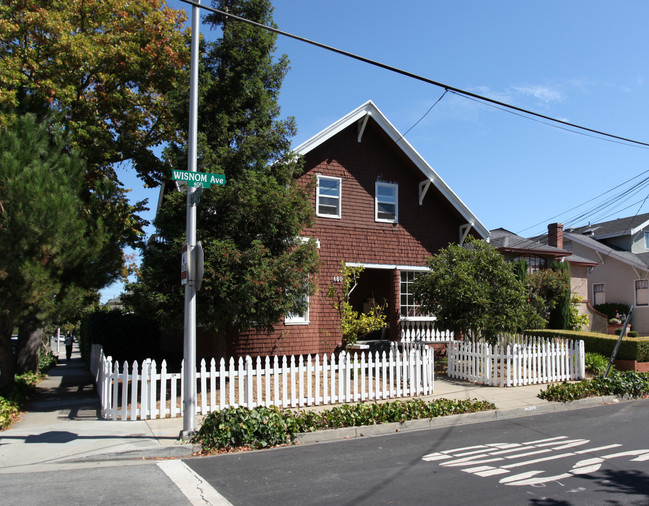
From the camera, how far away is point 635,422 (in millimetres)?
9797

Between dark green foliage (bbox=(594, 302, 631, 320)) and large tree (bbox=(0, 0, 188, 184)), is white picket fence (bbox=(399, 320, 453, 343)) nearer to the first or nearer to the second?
large tree (bbox=(0, 0, 188, 184))

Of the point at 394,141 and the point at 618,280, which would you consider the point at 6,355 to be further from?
the point at 618,280

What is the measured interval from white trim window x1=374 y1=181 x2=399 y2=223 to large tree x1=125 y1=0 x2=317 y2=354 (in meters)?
4.57

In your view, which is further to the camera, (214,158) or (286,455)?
(214,158)

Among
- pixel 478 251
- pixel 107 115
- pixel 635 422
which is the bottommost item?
pixel 635 422

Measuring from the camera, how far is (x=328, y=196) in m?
17.0

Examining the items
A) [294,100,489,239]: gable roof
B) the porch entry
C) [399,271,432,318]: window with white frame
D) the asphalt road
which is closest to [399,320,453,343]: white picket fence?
the porch entry

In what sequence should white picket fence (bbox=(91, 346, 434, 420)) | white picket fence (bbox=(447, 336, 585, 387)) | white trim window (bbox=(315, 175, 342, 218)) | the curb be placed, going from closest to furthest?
the curb < white picket fence (bbox=(91, 346, 434, 420)) < white picket fence (bbox=(447, 336, 585, 387)) < white trim window (bbox=(315, 175, 342, 218))

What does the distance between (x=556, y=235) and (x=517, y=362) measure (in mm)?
18234

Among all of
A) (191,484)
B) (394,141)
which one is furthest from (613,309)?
(191,484)

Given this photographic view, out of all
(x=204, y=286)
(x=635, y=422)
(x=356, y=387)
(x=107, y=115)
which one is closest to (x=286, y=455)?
(x=356, y=387)

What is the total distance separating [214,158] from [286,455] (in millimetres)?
6708

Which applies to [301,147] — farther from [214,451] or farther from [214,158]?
[214,451]

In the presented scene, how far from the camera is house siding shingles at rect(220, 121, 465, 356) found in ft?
52.5
